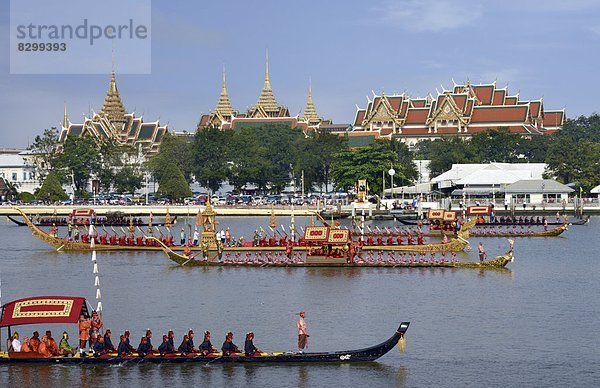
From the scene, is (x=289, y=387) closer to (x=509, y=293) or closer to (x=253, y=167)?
(x=509, y=293)

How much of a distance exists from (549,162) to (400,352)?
3335 inches

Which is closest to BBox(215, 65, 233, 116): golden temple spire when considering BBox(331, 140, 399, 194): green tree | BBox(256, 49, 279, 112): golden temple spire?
BBox(256, 49, 279, 112): golden temple spire

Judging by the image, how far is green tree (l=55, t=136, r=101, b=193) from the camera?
129375 mm

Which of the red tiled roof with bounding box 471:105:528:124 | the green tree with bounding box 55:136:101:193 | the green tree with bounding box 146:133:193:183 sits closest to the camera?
the green tree with bounding box 146:133:193:183

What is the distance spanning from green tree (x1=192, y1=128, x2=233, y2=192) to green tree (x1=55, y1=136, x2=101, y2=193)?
12.0m

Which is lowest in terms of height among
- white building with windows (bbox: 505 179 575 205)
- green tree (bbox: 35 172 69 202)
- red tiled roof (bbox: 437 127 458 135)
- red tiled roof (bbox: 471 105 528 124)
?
white building with windows (bbox: 505 179 575 205)

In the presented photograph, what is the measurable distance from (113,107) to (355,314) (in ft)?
448

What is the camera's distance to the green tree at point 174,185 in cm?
12294

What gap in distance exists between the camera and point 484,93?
174750 millimetres

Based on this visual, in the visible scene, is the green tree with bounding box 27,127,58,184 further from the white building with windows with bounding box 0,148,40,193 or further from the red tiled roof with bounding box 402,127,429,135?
the red tiled roof with bounding box 402,127,429,135

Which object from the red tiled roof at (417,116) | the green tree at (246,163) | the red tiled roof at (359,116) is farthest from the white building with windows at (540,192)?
the red tiled roof at (359,116)

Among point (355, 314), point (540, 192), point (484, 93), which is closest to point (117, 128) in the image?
point (484, 93)

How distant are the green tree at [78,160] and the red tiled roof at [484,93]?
67.7m

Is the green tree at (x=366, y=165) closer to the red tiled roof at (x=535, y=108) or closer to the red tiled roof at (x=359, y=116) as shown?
the red tiled roof at (x=535, y=108)
